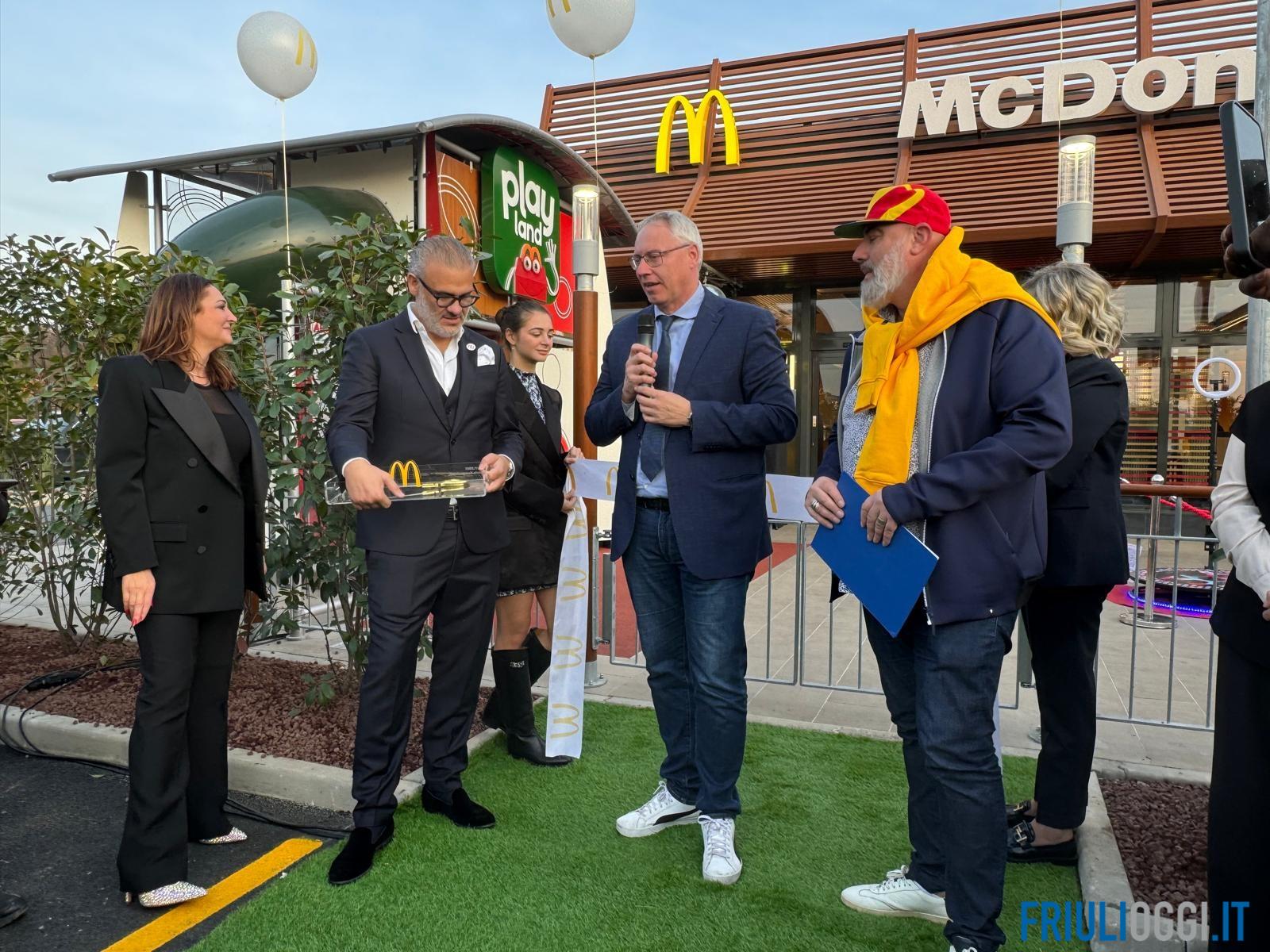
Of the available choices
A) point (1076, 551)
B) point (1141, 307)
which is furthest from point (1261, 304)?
point (1141, 307)

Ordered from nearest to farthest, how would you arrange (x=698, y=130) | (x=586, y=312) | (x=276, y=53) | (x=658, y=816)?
1. (x=658, y=816)
2. (x=586, y=312)
3. (x=276, y=53)
4. (x=698, y=130)

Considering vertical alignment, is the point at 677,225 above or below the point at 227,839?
above

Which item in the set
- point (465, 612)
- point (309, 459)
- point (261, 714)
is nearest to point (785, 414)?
point (465, 612)

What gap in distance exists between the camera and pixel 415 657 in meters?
3.06

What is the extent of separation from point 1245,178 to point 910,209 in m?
0.76

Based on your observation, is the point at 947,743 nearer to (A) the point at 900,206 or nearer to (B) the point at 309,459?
(A) the point at 900,206

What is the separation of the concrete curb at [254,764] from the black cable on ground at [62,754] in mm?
22

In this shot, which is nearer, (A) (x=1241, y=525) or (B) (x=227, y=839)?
(A) (x=1241, y=525)

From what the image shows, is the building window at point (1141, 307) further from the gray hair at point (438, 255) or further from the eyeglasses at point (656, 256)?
the gray hair at point (438, 255)

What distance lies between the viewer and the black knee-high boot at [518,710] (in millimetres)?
3842

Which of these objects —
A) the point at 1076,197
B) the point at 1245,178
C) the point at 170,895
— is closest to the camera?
the point at 1245,178

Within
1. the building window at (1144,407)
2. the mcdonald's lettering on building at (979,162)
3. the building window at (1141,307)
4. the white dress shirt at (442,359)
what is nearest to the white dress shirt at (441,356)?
the white dress shirt at (442,359)

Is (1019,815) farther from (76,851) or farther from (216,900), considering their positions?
(76,851)

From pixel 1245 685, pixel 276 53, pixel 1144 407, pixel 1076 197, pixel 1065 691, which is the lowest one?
pixel 1065 691
